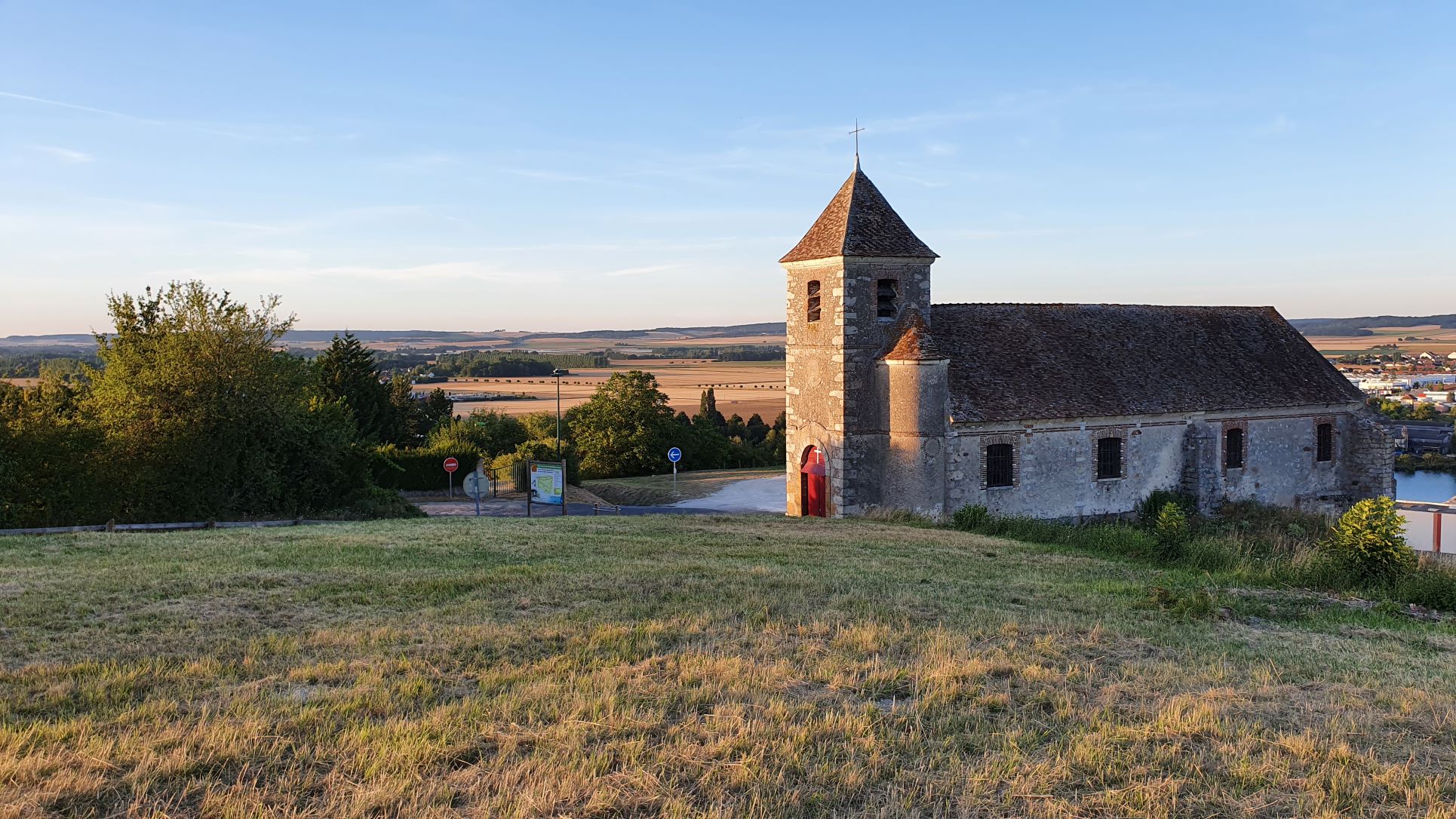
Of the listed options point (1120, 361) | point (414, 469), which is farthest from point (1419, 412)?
point (414, 469)

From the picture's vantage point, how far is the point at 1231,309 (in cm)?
3180

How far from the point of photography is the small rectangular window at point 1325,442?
97.5 feet

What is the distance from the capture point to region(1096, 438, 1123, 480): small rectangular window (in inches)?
1016


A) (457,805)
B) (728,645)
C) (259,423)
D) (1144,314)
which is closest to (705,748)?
(457,805)

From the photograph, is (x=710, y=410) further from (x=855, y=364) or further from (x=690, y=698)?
(x=690, y=698)

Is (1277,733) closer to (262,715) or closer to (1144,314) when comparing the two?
(262,715)

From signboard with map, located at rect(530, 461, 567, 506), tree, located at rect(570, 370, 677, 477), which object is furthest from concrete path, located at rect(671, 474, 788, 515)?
tree, located at rect(570, 370, 677, 477)

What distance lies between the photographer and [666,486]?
4125 centimetres

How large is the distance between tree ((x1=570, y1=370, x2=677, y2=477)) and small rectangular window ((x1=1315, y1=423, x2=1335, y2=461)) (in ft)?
97.6

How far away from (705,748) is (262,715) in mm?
2939

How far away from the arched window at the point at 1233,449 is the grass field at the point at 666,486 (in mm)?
18176

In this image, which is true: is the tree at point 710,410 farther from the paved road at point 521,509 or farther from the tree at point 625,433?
the paved road at point 521,509

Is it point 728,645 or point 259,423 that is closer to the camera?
point 728,645

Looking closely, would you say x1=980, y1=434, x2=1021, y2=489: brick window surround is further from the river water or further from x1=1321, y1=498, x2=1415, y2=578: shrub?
the river water
